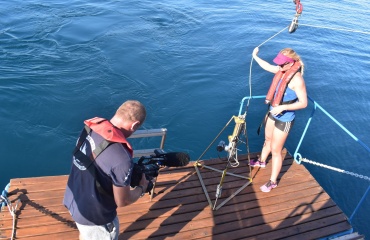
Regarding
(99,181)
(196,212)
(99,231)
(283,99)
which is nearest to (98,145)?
(99,181)

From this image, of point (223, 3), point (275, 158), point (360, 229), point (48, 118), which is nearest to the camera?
point (275, 158)

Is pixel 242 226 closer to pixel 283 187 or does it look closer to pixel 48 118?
pixel 283 187

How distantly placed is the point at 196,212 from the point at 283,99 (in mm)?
2112

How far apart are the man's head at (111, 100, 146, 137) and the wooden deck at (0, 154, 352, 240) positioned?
195 cm

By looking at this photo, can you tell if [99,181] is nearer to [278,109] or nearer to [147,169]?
[147,169]

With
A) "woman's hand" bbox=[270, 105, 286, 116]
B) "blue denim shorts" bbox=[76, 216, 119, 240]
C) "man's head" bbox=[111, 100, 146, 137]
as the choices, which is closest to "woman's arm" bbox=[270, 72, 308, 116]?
"woman's hand" bbox=[270, 105, 286, 116]

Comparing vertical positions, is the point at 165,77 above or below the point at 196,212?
below

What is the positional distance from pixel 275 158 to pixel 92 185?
319cm

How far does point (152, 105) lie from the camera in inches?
341

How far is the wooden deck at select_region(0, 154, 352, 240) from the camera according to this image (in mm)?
3928

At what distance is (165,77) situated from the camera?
9.97m

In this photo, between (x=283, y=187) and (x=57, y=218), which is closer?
(x=57, y=218)

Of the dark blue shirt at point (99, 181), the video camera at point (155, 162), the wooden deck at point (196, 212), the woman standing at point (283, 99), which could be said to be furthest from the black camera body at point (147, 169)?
the woman standing at point (283, 99)

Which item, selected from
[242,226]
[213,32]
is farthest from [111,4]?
[242,226]
